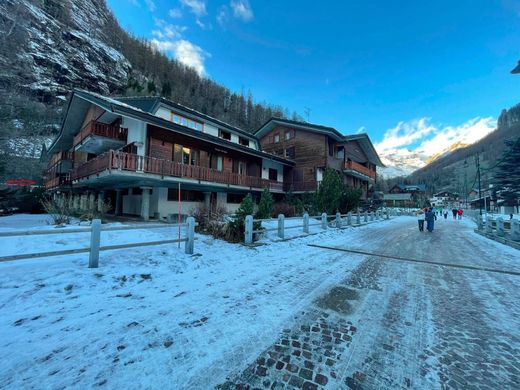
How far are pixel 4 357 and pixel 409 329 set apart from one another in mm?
5129

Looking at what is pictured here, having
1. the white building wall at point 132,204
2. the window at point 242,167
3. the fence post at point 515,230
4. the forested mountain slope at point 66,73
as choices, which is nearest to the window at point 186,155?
the white building wall at point 132,204

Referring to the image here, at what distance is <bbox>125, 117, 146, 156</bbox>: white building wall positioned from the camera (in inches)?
581

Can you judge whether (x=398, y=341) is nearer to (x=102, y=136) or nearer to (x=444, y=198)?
(x=102, y=136)

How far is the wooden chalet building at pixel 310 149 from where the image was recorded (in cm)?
2516

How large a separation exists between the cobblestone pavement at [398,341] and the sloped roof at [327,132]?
21812 mm

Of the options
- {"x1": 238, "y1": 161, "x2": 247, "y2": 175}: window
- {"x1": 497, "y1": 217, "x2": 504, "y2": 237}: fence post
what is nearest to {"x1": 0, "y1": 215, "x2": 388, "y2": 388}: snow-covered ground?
{"x1": 497, "y1": 217, "x2": 504, "y2": 237}: fence post

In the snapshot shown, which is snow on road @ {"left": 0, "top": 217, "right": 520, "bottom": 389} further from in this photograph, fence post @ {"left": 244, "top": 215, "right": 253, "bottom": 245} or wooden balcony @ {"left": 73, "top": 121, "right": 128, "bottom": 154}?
wooden balcony @ {"left": 73, "top": 121, "right": 128, "bottom": 154}

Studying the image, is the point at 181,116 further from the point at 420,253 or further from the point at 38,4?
the point at 38,4

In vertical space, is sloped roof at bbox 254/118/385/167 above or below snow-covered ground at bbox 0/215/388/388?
above

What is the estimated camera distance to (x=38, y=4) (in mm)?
50562

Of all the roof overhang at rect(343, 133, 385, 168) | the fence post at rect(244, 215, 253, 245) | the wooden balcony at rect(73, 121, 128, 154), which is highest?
the roof overhang at rect(343, 133, 385, 168)

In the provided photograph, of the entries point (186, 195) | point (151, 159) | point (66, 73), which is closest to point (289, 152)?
point (186, 195)

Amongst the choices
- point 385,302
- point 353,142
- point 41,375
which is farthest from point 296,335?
point 353,142

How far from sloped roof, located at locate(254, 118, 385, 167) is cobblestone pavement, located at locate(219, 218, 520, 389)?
21812mm
